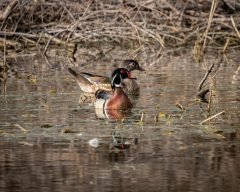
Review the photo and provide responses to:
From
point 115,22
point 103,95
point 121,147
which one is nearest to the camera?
point 121,147

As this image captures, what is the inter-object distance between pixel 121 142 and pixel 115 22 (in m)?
11.9

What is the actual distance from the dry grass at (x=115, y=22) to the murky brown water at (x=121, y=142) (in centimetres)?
607

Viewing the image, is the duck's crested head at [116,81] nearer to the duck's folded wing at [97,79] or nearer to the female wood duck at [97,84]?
the female wood duck at [97,84]

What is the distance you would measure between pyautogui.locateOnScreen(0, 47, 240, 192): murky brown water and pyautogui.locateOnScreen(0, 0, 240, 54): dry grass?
6.07 metres

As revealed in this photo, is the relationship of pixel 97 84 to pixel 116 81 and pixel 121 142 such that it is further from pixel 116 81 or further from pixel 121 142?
pixel 121 142

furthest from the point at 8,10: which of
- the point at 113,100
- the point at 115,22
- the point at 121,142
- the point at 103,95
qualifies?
the point at 121,142

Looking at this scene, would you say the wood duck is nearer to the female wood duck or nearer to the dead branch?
the female wood duck

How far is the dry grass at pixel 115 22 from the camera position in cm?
2116

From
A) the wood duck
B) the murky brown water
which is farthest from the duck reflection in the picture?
the wood duck

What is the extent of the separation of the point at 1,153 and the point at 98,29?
38.6 feet

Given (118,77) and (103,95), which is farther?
(118,77)

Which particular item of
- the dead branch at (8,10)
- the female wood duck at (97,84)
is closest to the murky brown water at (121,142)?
the female wood duck at (97,84)

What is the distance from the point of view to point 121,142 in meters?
9.38

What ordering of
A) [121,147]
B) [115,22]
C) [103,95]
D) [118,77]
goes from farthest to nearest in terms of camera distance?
1. [115,22]
2. [118,77]
3. [103,95]
4. [121,147]
